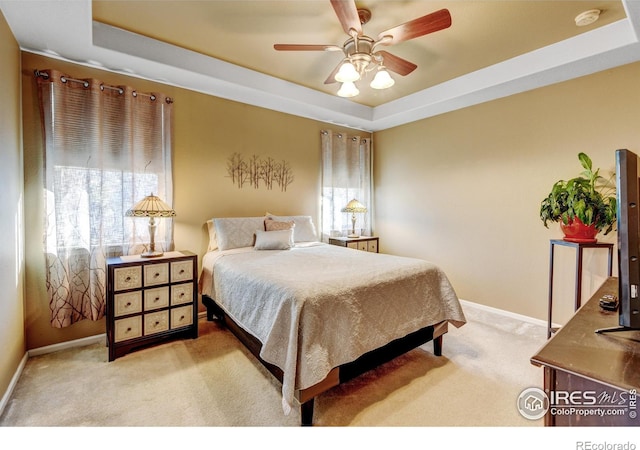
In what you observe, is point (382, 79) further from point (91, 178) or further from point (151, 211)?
point (91, 178)

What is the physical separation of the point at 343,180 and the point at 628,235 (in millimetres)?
3761

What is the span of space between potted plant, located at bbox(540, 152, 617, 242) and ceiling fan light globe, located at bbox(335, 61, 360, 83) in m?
2.14

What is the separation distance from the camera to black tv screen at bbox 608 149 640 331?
3.16 feet

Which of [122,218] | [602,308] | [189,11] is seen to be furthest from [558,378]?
[122,218]

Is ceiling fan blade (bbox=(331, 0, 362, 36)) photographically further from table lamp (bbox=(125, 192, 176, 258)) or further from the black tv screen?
table lamp (bbox=(125, 192, 176, 258))

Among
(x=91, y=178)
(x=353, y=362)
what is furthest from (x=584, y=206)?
(x=91, y=178)

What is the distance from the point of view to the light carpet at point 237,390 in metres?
1.74

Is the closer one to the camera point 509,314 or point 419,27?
point 419,27

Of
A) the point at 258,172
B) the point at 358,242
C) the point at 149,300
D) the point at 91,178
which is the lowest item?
the point at 149,300

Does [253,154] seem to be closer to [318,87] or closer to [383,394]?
[318,87]

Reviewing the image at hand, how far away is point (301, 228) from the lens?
374 centimetres

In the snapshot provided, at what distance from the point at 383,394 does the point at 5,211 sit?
9.14ft

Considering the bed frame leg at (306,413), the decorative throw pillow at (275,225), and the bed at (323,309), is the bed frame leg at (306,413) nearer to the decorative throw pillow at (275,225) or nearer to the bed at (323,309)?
the bed at (323,309)

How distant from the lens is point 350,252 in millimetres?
3090
